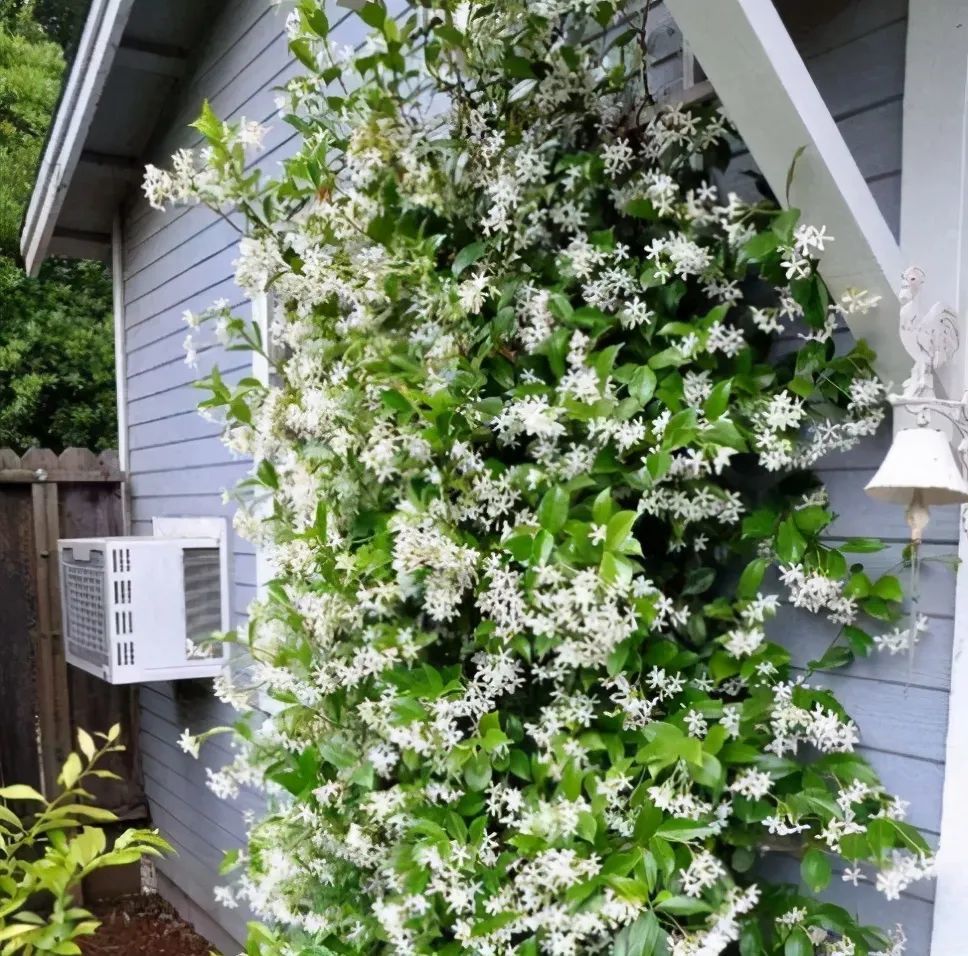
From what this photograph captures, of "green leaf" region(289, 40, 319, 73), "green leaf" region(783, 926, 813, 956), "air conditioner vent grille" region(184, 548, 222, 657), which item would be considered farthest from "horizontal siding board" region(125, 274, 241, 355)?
"green leaf" region(783, 926, 813, 956)

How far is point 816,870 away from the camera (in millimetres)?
1205

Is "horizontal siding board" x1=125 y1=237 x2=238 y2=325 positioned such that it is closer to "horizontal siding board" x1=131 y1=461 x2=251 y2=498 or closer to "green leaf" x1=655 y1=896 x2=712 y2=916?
"horizontal siding board" x1=131 y1=461 x2=251 y2=498

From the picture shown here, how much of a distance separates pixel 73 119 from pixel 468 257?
9.07 ft

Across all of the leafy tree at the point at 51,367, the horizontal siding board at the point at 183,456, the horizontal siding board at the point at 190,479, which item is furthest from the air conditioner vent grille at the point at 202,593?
the leafy tree at the point at 51,367

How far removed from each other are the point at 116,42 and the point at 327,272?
6.98ft

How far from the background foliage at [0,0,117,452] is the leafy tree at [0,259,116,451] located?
0.01m

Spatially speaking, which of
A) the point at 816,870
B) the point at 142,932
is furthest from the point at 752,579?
the point at 142,932

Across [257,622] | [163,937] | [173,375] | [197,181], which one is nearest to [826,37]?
[197,181]

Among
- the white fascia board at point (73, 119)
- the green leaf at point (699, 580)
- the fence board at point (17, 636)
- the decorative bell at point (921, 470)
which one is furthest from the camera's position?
the fence board at point (17, 636)

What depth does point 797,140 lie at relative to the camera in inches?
42.6

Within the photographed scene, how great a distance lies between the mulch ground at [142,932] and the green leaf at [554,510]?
3453mm

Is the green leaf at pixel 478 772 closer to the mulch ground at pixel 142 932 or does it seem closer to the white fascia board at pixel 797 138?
the white fascia board at pixel 797 138

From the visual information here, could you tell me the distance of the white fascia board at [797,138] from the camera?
104 cm

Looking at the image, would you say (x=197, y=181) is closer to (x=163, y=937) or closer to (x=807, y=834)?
(x=807, y=834)
